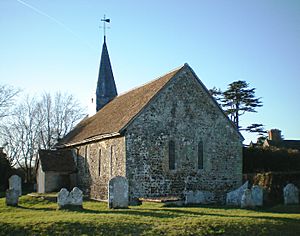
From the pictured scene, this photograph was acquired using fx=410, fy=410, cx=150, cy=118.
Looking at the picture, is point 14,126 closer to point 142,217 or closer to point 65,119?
point 65,119

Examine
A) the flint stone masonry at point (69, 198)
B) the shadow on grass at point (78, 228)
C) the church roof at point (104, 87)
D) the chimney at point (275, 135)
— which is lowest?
the shadow on grass at point (78, 228)

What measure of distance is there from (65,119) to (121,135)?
3371 cm

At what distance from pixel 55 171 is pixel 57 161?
1.14 metres

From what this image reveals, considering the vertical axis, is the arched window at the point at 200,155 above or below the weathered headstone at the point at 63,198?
above

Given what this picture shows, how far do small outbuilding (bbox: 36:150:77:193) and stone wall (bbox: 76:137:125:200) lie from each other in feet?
3.01

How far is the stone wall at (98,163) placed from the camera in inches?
1038

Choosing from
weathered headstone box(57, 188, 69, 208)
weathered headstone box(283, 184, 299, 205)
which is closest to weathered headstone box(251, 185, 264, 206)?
weathered headstone box(283, 184, 299, 205)

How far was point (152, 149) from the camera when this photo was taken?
26047mm

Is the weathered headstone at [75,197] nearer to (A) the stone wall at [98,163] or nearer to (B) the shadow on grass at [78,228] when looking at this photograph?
(A) the stone wall at [98,163]

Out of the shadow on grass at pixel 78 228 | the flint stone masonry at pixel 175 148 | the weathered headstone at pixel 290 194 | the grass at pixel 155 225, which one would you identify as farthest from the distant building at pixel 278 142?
the shadow on grass at pixel 78 228

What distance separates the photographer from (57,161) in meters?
34.9

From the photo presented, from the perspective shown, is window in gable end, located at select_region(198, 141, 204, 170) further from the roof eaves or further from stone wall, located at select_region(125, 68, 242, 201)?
the roof eaves

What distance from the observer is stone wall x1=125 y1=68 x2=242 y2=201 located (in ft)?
83.9

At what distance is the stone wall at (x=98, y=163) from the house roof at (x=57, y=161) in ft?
2.94
